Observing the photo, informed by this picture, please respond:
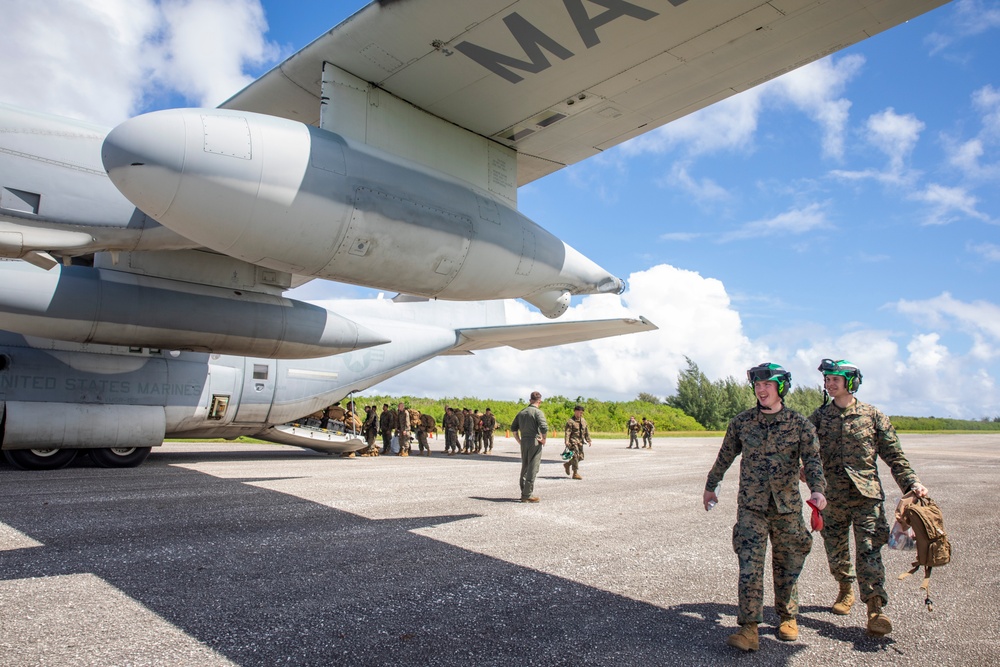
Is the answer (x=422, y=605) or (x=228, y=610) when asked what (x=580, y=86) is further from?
(x=228, y=610)

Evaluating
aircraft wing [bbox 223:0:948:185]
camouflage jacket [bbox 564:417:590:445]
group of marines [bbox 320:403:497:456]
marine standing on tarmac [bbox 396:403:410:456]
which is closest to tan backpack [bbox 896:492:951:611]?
aircraft wing [bbox 223:0:948:185]

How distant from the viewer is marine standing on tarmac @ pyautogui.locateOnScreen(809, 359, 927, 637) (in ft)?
12.6

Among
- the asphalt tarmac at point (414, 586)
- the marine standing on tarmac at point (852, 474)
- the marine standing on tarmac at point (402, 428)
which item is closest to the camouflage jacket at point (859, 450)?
the marine standing on tarmac at point (852, 474)

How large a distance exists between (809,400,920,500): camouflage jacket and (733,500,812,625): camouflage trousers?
647 millimetres

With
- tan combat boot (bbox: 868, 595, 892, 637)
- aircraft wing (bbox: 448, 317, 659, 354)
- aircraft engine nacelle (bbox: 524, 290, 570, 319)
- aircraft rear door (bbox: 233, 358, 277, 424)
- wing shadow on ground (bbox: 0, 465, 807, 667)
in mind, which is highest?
aircraft wing (bbox: 448, 317, 659, 354)

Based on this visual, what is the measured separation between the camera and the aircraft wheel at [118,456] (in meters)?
10.7

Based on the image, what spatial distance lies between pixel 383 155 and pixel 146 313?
17.7 ft

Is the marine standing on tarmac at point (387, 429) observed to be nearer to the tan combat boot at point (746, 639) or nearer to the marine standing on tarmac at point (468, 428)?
the marine standing on tarmac at point (468, 428)

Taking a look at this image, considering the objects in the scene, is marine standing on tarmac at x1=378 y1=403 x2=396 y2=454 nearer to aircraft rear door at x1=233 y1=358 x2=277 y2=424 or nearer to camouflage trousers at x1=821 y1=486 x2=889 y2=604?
aircraft rear door at x1=233 y1=358 x2=277 y2=424

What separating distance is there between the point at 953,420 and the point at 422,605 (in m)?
117

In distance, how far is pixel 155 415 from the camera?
10.8 meters

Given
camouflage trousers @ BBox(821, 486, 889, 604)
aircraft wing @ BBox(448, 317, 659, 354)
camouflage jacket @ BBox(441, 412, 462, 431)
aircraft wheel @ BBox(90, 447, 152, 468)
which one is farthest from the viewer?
camouflage jacket @ BBox(441, 412, 462, 431)

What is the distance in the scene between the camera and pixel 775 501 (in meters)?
3.54

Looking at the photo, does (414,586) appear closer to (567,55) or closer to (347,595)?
(347,595)
